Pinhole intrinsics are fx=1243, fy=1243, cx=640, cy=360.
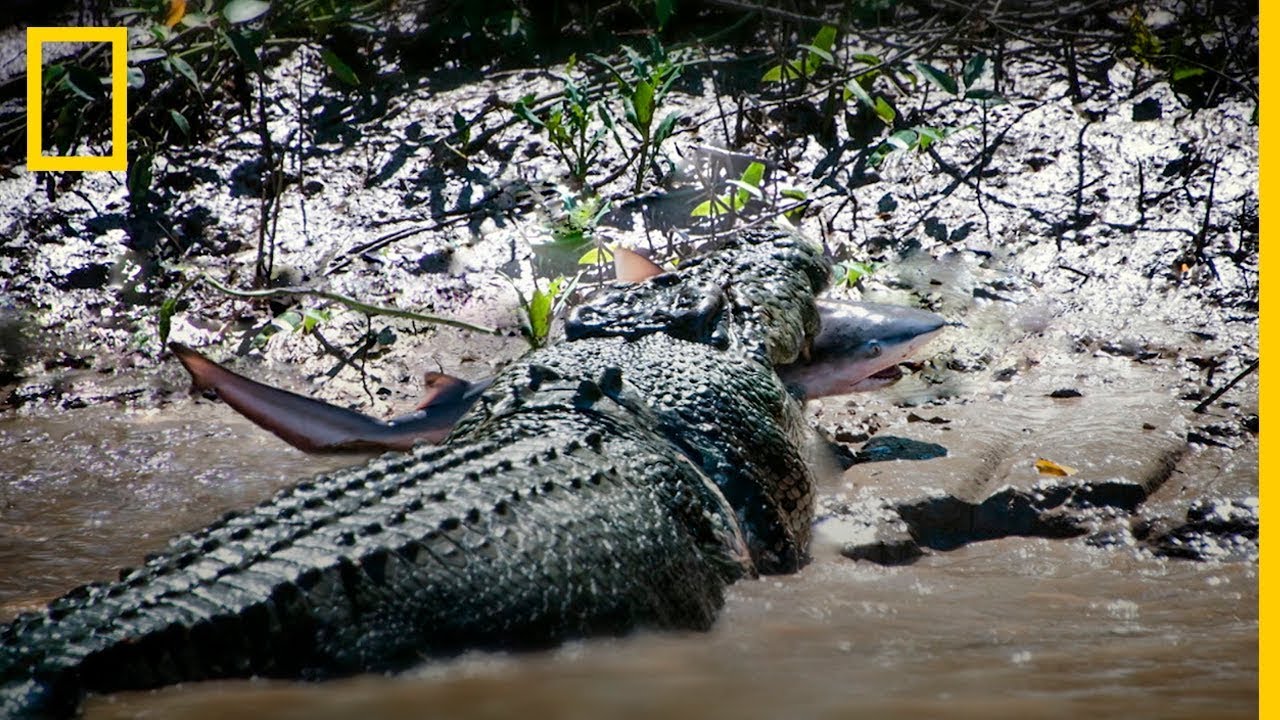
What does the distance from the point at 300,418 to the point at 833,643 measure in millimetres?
2002

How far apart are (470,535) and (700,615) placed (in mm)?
531

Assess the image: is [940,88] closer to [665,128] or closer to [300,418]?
[665,128]

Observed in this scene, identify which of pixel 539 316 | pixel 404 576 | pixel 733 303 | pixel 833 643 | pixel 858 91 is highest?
pixel 858 91

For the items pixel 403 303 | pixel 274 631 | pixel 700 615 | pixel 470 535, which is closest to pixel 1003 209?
pixel 403 303

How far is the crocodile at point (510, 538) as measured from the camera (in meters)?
2.00

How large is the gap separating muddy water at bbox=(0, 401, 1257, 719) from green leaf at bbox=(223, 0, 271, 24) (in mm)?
2406

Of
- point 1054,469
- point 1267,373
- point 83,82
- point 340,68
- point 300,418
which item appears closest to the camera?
point 1267,373

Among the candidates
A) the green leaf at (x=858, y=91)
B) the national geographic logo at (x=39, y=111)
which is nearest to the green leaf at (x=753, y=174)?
the green leaf at (x=858, y=91)

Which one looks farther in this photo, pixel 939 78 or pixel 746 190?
pixel 939 78

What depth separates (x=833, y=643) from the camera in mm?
2285

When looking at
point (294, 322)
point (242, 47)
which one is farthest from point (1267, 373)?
point (242, 47)

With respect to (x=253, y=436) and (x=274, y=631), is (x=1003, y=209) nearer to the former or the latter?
(x=253, y=436)

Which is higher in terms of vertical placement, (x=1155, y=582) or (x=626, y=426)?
(x=626, y=426)

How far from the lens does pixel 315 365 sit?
4.70m
